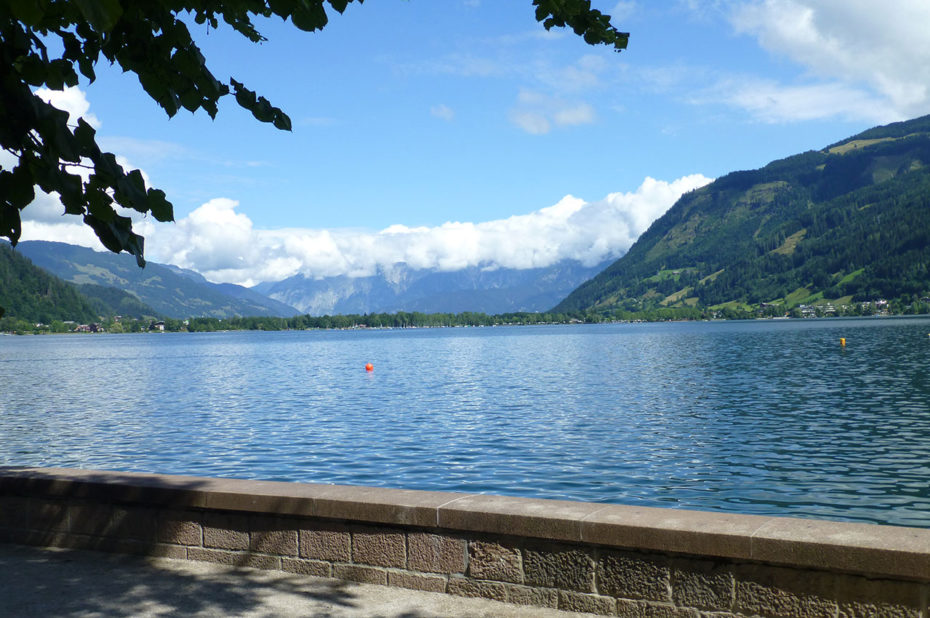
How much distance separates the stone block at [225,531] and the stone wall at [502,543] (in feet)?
0.05

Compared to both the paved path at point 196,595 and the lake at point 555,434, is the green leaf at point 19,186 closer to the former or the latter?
the paved path at point 196,595

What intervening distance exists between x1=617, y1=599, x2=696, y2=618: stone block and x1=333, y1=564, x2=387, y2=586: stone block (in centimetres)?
224

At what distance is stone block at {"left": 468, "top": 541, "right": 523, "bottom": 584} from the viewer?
698cm

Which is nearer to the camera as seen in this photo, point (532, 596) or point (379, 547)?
point (532, 596)

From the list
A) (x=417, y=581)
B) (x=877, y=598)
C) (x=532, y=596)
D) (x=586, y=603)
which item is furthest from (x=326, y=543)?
(x=877, y=598)

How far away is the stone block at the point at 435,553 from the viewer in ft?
23.5

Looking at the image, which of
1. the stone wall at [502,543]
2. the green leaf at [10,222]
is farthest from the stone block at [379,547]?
the green leaf at [10,222]

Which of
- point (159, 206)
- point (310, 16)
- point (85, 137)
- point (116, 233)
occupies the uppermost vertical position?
point (310, 16)

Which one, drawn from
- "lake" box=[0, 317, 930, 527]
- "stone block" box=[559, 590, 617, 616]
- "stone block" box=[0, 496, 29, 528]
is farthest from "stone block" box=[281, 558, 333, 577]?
"lake" box=[0, 317, 930, 527]

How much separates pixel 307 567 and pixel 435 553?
139cm

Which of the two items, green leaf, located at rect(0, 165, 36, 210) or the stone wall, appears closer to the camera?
green leaf, located at rect(0, 165, 36, 210)

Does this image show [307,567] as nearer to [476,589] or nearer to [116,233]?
[476,589]

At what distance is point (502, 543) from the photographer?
7.04 meters

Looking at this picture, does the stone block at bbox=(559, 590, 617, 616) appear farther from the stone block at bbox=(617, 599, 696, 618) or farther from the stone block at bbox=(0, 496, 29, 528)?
the stone block at bbox=(0, 496, 29, 528)
